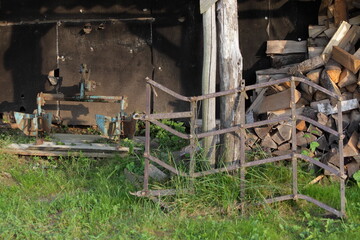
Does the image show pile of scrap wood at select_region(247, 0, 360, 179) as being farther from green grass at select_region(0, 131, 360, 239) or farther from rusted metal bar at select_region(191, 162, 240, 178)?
rusted metal bar at select_region(191, 162, 240, 178)

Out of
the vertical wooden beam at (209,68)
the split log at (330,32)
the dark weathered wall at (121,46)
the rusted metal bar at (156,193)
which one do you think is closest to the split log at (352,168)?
the vertical wooden beam at (209,68)

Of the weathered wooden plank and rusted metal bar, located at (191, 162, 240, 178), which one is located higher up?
the weathered wooden plank

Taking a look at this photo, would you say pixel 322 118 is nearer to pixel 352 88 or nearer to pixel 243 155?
pixel 352 88

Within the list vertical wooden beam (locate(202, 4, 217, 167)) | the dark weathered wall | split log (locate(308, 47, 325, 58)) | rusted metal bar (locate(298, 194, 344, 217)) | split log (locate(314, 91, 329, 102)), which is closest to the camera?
rusted metal bar (locate(298, 194, 344, 217))

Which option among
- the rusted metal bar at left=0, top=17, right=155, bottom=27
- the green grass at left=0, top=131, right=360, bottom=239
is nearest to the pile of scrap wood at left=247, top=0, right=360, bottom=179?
the green grass at left=0, top=131, right=360, bottom=239

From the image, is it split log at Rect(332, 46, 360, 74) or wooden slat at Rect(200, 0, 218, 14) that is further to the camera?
split log at Rect(332, 46, 360, 74)

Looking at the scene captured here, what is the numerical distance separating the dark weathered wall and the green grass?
2780mm

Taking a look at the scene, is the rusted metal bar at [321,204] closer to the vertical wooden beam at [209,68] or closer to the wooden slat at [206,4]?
the vertical wooden beam at [209,68]

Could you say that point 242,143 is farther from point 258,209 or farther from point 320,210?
point 320,210

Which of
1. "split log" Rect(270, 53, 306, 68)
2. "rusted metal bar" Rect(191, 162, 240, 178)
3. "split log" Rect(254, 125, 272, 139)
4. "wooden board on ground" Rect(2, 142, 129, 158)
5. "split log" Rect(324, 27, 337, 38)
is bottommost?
"rusted metal bar" Rect(191, 162, 240, 178)

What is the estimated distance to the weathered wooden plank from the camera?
7.70 metres

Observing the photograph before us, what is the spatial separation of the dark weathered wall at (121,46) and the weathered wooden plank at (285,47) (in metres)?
0.16

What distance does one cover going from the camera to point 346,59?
249 inches

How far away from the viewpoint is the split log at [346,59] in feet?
20.3
